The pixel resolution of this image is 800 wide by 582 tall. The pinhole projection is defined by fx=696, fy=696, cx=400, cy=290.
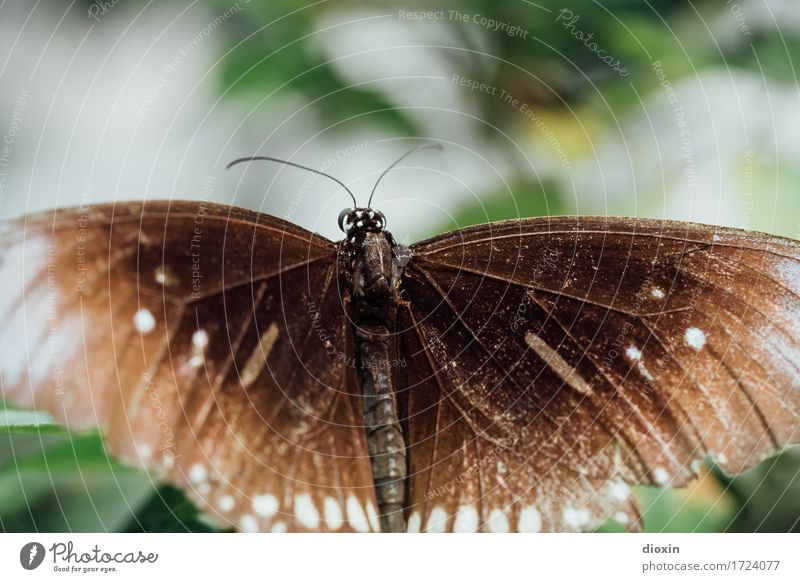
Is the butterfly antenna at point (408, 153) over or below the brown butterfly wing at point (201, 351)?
over

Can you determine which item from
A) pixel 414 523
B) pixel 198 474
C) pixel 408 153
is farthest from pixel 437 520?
pixel 408 153

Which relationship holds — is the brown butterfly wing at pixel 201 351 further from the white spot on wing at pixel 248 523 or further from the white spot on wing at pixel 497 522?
the white spot on wing at pixel 497 522

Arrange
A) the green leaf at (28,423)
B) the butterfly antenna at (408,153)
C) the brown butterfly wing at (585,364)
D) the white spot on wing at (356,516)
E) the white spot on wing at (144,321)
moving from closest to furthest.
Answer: the green leaf at (28,423), the white spot on wing at (144,321), the brown butterfly wing at (585,364), the white spot on wing at (356,516), the butterfly antenna at (408,153)

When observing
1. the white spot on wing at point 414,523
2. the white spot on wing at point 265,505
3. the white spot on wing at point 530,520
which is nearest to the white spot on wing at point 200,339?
the white spot on wing at point 265,505

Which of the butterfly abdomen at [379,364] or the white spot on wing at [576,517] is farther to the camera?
the white spot on wing at [576,517]

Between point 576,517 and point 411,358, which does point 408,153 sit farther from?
point 576,517

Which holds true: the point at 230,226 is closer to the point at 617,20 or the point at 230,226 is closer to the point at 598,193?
the point at 598,193

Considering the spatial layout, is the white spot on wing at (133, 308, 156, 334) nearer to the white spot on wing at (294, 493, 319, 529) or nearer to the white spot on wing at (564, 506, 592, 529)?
the white spot on wing at (294, 493, 319, 529)
